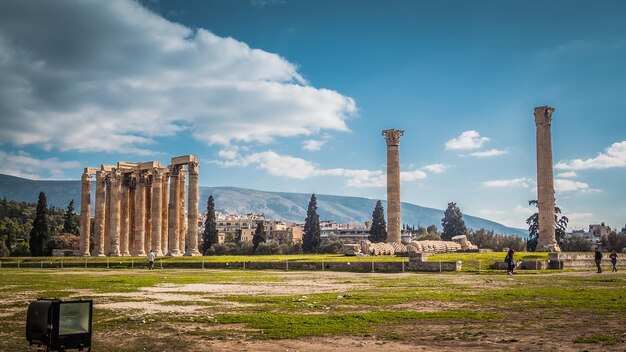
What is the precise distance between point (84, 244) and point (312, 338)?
74165mm

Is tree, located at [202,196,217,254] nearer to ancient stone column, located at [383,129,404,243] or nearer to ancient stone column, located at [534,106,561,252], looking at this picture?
ancient stone column, located at [383,129,404,243]

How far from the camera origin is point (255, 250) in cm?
10500

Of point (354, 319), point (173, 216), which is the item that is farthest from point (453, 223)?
point (354, 319)

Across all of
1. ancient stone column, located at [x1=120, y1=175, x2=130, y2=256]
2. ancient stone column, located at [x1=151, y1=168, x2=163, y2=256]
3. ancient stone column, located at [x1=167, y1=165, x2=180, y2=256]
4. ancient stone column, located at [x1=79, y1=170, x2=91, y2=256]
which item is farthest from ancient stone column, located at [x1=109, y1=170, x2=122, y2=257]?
ancient stone column, located at [x1=167, y1=165, x2=180, y2=256]

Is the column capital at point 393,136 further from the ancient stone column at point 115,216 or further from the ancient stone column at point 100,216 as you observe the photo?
the ancient stone column at point 100,216

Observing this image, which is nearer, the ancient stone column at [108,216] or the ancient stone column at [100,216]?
the ancient stone column at [108,216]

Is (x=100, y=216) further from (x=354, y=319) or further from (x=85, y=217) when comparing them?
(x=354, y=319)

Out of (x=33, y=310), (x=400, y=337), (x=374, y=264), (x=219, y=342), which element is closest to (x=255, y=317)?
(x=219, y=342)

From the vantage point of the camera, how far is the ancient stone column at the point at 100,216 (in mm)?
79188

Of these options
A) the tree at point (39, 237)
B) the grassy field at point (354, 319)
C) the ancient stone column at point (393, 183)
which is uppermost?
the ancient stone column at point (393, 183)

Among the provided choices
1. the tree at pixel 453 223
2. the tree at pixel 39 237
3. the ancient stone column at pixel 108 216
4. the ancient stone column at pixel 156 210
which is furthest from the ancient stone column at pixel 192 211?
the tree at pixel 453 223

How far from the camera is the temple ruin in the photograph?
72.6 meters

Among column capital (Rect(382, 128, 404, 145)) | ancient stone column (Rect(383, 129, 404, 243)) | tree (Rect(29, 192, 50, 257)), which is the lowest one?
tree (Rect(29, 192, 50, 257))

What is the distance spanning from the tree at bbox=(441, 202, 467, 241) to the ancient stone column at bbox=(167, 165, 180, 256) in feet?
213
